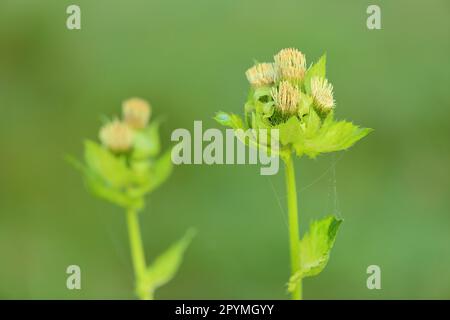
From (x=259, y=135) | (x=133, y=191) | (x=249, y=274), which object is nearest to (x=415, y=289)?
(x=249, y=274)

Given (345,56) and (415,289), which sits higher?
(345,56)

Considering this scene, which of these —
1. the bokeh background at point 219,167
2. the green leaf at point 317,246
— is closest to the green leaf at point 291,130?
the green leaf at point 317,246

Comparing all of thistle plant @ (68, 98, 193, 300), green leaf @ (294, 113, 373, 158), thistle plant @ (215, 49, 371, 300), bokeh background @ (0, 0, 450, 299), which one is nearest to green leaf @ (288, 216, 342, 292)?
thistle plant @ (215, 49, 371, 300)

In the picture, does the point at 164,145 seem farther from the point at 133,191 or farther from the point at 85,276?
the point at 133,191

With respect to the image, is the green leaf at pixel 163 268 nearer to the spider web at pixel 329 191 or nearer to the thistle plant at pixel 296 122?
the thistle plant at pixel 296 122
